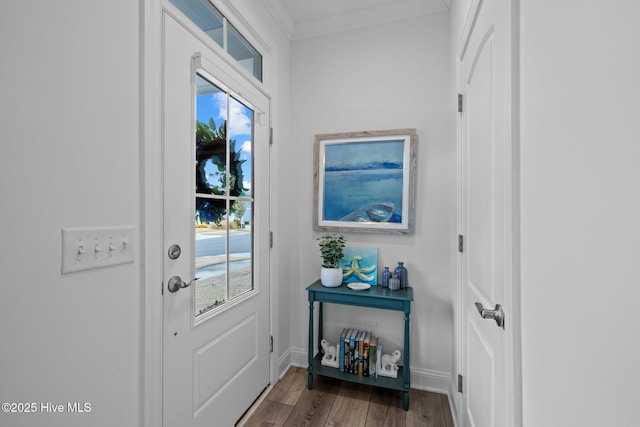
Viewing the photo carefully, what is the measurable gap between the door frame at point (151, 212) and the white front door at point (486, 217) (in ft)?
3.92

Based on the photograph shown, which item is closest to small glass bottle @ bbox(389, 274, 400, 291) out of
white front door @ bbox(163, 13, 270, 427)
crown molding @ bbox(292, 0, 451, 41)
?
white front door @ bbox(163, 13, 270, 427)

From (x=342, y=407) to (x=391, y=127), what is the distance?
192cm

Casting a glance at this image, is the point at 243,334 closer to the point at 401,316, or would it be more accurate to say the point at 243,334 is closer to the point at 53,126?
the point at 401,316

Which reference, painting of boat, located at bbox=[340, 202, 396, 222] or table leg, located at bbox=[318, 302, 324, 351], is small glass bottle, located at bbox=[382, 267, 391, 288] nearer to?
painting of boat, located at bbox=[340, 202, 396, 222]

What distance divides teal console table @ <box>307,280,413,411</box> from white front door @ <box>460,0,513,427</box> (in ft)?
1.23

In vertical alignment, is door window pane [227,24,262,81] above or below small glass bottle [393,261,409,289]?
above

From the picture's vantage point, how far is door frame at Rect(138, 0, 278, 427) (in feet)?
3.52

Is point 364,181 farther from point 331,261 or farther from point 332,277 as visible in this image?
point 332,277

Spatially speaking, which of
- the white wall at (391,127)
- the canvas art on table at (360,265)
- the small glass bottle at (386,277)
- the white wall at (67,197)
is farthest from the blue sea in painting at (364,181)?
Answer: the white wall at (67,197)

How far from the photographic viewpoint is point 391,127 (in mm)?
2141

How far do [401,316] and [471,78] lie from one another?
156 cm

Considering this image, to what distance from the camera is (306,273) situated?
7.64 feet

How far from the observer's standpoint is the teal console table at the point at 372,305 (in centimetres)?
184

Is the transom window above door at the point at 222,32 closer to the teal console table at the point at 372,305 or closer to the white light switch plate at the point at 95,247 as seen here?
the white light switch plate at the point at 95,247
